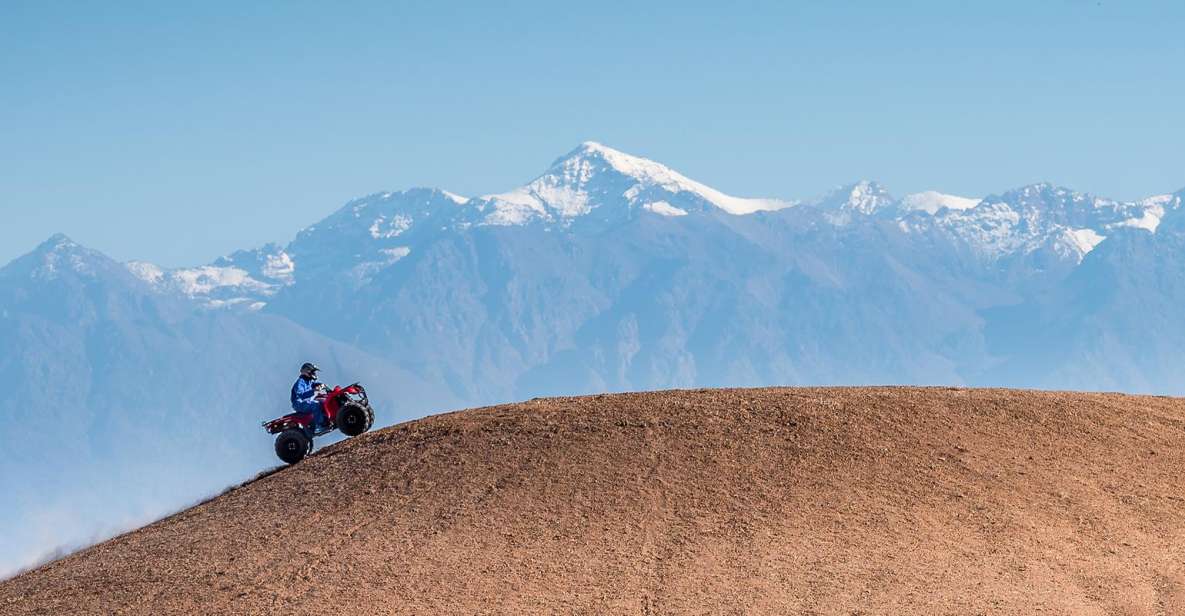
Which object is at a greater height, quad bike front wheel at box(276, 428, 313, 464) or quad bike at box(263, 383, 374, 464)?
quad bike at box(263, 383, 374, 464)

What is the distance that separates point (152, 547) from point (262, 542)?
113 inches

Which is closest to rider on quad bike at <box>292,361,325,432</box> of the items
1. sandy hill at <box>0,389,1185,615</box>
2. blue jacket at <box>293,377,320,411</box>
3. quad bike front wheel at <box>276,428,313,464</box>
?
blue jacket at <box>293,377,320,411</box>

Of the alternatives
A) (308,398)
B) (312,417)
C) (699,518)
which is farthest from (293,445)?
(699,518)

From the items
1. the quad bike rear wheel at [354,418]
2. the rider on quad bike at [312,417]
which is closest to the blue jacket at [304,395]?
the rider on quad bike at [312,417]

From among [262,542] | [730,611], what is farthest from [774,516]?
[262,542]

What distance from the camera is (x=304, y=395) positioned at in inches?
1334

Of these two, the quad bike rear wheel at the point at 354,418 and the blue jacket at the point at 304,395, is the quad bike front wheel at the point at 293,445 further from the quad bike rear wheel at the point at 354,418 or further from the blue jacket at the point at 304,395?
the quad bike rear wheel at the point at 354,418

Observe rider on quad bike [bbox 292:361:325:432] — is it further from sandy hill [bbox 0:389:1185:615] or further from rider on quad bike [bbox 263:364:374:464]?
sandy hill [bbox 0:389:1185:615]

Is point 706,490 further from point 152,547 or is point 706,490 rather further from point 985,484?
point 152,547

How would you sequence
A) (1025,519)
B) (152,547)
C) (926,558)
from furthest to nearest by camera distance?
1. (152,547)
2. (1025,519)
3. (926,558)

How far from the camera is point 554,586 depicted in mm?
24562

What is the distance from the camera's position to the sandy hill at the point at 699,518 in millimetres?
24328

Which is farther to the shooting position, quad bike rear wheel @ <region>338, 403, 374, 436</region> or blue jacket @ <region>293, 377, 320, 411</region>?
quad bike rear wheel @ <region>338, 403, 374, 436</region>

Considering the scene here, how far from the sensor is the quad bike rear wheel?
112 ft
